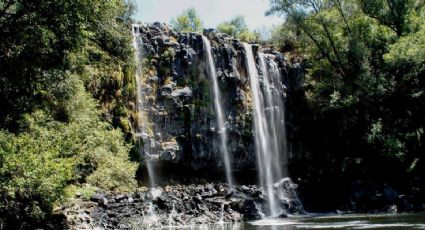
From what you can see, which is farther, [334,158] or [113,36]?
[334,158]

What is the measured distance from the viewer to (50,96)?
1850 cm

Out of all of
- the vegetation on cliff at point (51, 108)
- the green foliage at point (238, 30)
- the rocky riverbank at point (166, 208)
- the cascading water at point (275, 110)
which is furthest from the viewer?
the green foliage at point (238, 30)

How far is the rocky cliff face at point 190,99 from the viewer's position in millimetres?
26219

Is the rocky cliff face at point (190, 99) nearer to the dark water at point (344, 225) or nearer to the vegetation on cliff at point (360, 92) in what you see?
the vegetation on cliff at point (360, 92)

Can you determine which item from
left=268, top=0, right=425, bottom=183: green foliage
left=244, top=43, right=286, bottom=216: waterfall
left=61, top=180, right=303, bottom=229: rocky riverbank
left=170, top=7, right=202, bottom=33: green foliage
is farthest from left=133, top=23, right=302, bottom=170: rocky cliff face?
left=170, top=7, right=202, bottom=33: green foliage

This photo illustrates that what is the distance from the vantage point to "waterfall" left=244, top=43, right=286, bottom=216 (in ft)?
95.4

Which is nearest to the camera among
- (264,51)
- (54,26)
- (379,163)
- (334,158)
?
(54,26)

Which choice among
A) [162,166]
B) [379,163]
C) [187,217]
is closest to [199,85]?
[162,166]

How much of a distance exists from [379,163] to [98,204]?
1850 centimetres

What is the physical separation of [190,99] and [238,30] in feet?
113

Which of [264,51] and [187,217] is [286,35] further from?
[187,217]

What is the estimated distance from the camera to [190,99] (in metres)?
27.3

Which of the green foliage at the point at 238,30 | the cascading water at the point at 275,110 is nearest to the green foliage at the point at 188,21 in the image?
the green foliage at the point at 238,30

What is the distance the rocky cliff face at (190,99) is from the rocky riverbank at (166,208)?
4.30 metres
